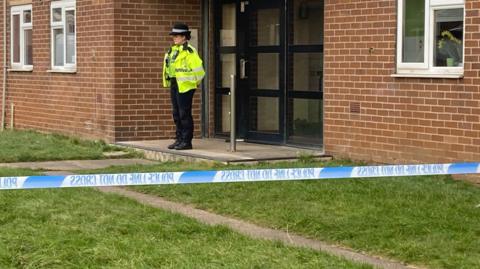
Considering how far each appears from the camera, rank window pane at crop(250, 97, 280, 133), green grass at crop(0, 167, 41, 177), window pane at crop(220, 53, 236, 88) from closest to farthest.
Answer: green grass at crop(0, 167, 41, 177)
window pane at crop(250, 97, 280, 133)
window pane at crop(220, 53, 236, 88)

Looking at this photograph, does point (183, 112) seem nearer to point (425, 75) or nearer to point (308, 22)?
point (308, 22)

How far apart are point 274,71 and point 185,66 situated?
5.07ft

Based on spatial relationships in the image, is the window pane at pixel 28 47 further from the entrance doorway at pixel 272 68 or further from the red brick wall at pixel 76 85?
the entrance doorway at pixel 272 68

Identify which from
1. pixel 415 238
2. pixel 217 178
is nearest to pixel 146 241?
pixel 217 178

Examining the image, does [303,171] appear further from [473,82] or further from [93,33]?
[93,33]

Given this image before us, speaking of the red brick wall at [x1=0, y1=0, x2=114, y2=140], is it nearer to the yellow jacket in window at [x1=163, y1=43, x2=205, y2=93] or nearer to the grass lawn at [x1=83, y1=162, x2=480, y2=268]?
the yellow jacket in window at [x1=163, y1=43, x2=205, y2=93]

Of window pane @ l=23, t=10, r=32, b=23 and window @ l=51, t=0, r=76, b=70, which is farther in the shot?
window pane @ l=23, t=10, r=32, b=23

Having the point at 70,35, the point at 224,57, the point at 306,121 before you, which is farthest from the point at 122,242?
the point at 70,35

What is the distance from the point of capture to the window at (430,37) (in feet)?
32.2

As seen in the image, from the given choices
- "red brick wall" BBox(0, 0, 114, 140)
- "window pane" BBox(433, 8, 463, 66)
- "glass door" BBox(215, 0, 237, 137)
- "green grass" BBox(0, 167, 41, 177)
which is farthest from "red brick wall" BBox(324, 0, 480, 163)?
"red brick wall" BBox(0, 0, 114, 140)

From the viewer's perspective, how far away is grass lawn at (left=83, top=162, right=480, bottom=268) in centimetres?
663

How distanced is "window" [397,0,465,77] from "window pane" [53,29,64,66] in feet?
25.6

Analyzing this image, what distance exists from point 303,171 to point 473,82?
3.42 metres

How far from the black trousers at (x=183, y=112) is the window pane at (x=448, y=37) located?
3.83 metres
